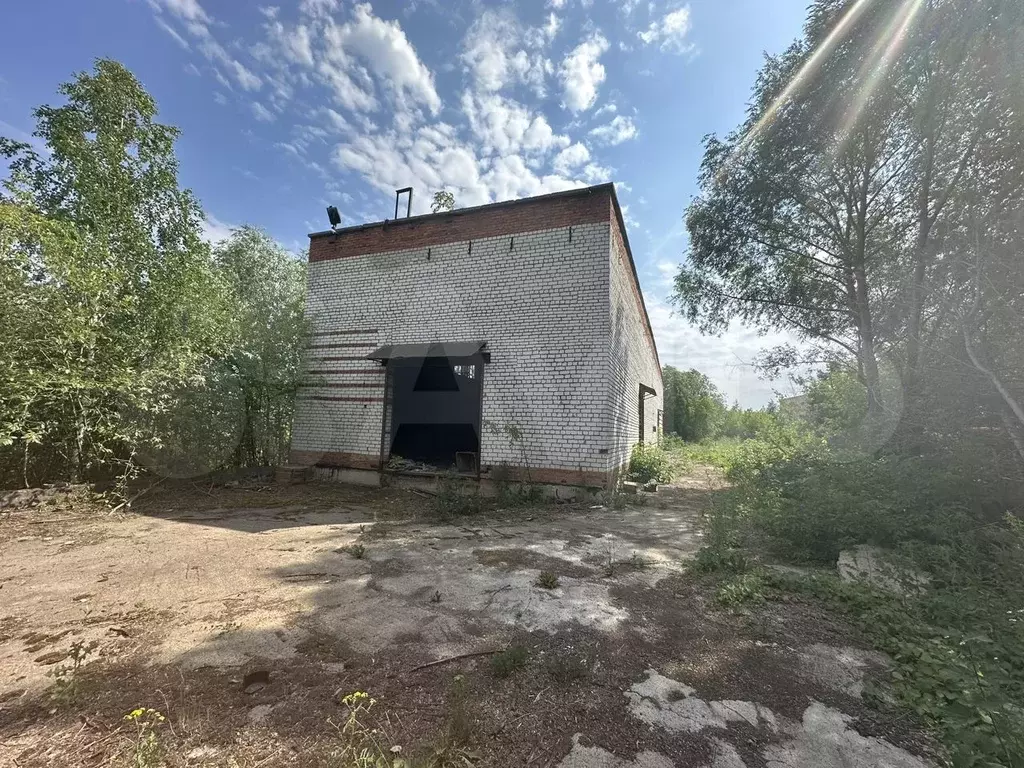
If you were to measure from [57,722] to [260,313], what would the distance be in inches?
314

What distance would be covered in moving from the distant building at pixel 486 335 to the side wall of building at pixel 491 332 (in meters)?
0.02

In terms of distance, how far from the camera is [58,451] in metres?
5.90

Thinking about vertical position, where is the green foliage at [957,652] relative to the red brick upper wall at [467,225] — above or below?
below

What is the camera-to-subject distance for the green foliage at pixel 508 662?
2.24m

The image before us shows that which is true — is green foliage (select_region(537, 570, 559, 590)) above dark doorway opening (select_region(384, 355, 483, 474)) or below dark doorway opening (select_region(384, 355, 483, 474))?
below

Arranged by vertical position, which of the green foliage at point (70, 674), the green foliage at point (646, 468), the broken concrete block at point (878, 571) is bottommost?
the green foliage at point (70, 674)

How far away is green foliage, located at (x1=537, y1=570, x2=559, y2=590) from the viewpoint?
3432mm

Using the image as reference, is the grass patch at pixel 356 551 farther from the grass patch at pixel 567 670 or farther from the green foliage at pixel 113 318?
the green foliage at pixel 113 318

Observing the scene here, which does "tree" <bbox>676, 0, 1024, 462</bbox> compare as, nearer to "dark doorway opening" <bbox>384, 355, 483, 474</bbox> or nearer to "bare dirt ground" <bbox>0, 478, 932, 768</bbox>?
"bare dirt ground" <bbox>0, 478, 932, 768</bbox>

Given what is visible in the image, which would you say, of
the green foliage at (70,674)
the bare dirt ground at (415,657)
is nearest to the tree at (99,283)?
the bare dirt ground at (415,657)

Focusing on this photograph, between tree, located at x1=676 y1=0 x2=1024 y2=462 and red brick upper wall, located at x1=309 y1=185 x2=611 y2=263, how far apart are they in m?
4.05

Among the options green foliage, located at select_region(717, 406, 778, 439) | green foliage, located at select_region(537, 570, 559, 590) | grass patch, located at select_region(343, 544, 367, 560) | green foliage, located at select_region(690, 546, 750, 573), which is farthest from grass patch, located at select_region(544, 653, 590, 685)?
green foliage, located at select_region(717, 406, 778, 439)

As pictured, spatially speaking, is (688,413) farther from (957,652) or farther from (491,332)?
(957,652)

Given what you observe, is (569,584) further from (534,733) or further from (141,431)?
Answer: (141,431)
